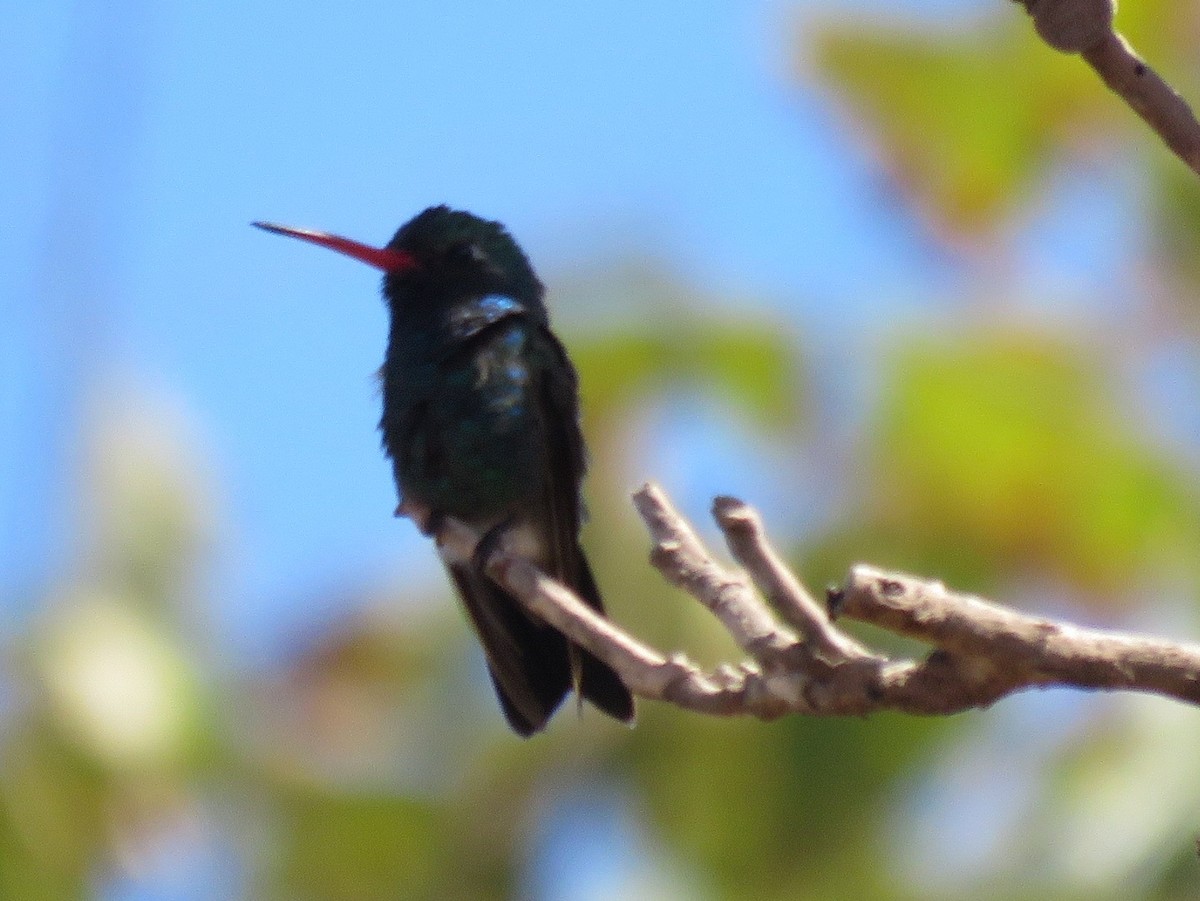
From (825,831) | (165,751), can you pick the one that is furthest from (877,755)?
(165,751)

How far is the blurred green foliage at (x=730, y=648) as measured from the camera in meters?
5.21

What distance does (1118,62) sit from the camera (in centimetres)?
182

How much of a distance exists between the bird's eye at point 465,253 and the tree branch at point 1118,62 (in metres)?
2.62

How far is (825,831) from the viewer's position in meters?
5.20

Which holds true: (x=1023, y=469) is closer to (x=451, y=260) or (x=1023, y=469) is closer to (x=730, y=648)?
(x=730, y=648)

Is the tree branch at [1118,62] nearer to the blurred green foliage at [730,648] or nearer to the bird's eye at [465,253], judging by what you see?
the bird's eye at [465,253]

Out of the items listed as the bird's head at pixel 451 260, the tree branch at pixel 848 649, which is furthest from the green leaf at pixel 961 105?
the tree branch at pixel 848 649

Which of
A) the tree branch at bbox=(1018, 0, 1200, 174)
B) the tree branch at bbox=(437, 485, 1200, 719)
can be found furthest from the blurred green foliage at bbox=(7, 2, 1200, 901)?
the tree branch at bbox=(1018, 0, 1200, 174)

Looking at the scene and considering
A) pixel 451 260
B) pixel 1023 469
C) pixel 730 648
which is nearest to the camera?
pixel 451 260

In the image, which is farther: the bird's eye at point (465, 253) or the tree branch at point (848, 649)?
the bird's eye at point (465, 253)

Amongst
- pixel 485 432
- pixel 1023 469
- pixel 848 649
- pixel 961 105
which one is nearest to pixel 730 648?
pixel 1023 469

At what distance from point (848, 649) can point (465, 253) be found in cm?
263

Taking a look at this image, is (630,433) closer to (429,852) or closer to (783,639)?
(429,852)

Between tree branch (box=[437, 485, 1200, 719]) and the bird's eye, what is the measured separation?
6.65 feet
